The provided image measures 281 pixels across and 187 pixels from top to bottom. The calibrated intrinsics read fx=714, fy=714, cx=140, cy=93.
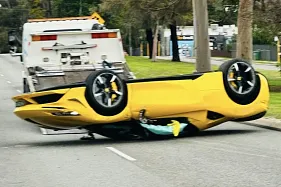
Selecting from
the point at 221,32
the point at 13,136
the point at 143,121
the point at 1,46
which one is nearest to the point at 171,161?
the point at 143,121

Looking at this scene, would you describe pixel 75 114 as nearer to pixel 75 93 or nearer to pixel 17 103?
pixel 75 93

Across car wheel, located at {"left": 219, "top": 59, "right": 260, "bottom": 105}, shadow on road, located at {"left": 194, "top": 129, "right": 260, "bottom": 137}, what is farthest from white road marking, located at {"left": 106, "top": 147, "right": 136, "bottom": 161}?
car wheel, located at {"left": 219, "top": 59, "right": 260, "bottom": 105}

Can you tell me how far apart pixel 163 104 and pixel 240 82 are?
5.64 ft

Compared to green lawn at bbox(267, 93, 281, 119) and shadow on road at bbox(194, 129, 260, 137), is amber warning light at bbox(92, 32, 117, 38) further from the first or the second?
shadow on road at bbox(194, 129, 260, 137)

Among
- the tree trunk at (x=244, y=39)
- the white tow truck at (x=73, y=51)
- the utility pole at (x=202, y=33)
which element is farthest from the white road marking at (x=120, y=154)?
the tree trunk at (x=244, y=39)

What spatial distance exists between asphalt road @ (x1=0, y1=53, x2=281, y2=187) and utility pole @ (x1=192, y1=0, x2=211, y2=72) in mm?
9434

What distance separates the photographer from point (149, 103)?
1388 centimetres

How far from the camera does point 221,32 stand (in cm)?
8356

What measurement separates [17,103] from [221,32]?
71.0 metres

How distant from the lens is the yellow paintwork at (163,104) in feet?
44.2

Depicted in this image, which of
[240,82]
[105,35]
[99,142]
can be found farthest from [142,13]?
[99,142]

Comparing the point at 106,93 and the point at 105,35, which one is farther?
the point at 105,35

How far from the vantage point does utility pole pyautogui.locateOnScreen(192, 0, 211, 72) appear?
24906mm

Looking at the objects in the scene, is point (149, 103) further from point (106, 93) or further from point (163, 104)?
point (106, 93)
